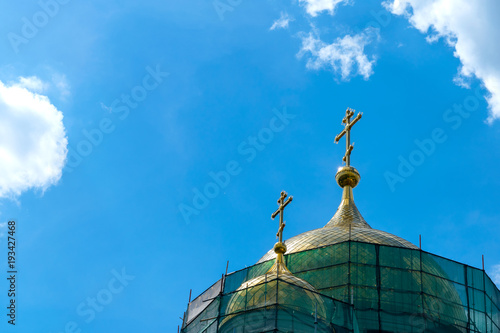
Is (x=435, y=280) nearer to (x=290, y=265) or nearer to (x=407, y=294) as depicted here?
(x=407, y=294)

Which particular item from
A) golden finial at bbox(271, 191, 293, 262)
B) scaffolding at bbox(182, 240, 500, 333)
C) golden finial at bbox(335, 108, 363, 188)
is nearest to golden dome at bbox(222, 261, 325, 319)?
scaffolding at bbox(182, 240, 500, 333)

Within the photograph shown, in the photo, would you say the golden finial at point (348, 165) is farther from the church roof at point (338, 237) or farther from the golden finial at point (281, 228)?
the golden finial at point (281, 228)

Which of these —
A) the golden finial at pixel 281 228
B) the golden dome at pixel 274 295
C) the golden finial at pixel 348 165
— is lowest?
the golden dome at pixel 274 295

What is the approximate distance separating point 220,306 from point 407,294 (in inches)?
A: 212

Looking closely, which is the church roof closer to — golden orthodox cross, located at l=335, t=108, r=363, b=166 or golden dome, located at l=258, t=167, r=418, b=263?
golden dome, located at l=258, t=167, r=418, b=263

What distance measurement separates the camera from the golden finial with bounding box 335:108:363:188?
36500 mm

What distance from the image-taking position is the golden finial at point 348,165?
3650cm

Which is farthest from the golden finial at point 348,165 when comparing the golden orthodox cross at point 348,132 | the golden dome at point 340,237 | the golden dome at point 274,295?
the golden dome at point 274,295

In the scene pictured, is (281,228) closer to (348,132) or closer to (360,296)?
(360,296)

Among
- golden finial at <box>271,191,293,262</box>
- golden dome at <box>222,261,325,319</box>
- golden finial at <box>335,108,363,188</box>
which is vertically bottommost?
golden dome at <box>222,261,325,319</box>

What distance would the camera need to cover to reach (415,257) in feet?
94.4

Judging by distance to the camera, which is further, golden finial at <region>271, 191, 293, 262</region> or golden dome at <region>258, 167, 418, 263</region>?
golden dome at <region>258, 167, 418, 263</region>

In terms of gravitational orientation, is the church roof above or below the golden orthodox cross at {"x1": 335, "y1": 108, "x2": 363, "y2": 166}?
below

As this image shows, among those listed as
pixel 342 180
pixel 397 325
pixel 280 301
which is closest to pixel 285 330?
pixel 280 301
